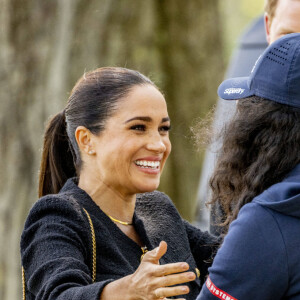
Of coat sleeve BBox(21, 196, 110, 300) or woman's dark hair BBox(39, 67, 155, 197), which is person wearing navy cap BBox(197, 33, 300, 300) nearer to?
coat sleeve BBox(21, 196, 110, 300)

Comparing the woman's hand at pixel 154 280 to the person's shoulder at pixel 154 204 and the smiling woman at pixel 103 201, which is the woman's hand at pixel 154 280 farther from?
the person's shoulder at pixel 154 204

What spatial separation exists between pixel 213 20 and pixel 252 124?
497 centimetres

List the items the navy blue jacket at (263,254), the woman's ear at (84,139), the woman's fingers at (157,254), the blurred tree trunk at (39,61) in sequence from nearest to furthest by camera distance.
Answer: the navy blue jacket at (263,254) → the woman's fingers at (157,254) → the woman's ear at (84,139) → the blurred tree trunk at (39,61)

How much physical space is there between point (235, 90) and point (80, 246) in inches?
29.3

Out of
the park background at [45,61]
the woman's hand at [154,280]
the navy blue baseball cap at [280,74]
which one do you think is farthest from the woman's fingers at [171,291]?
the park background at [45,61]

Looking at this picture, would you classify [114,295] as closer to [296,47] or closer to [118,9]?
[296,47]

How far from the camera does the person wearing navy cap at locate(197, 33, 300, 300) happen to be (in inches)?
77.4

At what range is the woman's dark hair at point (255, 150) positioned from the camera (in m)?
2.12

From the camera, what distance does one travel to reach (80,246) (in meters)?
2.52

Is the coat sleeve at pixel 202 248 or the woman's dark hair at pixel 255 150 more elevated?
the woman's dark hair at pixel 255 150

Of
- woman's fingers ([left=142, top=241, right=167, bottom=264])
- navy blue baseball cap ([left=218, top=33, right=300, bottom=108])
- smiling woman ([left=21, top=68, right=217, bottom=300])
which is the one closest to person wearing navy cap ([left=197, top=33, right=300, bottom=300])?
navy blue baseball cap ([left=218, top=33, right=300, bottom=108])

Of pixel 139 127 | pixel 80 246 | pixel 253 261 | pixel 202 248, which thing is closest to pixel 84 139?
pixel 139 127

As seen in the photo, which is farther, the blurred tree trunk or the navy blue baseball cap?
the blurred tree trunk

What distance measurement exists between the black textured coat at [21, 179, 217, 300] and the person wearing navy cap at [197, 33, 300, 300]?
445mm
